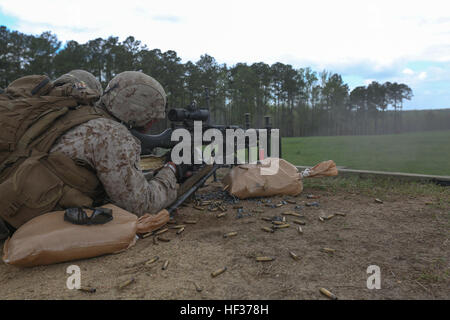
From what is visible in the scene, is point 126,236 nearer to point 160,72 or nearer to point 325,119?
point 160,72

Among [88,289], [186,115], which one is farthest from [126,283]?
[186,115]

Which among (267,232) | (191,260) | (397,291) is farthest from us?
(267,232)

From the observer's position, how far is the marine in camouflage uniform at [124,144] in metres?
2.78

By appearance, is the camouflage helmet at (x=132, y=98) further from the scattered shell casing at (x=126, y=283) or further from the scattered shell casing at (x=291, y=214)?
the scattered shell casing at (x=291, y=214)

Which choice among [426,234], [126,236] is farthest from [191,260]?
[426,234]

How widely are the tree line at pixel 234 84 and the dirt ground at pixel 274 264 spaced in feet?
19.3

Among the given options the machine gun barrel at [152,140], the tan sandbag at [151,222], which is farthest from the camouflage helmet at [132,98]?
the tan sandbag at [151,222]

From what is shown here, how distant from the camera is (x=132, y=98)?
3.21m

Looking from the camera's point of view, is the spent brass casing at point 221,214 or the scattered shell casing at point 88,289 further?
the spent brass casing at point 221,214

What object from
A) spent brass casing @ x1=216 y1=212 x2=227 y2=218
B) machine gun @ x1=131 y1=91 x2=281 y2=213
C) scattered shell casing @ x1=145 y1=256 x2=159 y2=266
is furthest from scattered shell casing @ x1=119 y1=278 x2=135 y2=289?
spent brass casing @ x1=216 y1=212 x2=227 y2=218
